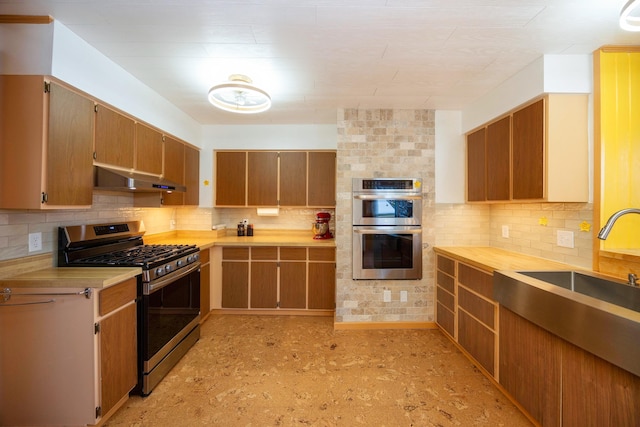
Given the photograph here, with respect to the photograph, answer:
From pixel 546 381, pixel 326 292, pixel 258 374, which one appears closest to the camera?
pixel 546 381

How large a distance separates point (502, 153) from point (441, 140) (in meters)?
0.80

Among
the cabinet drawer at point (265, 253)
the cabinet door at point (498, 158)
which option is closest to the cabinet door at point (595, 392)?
the cabinet door at point (498, 158)

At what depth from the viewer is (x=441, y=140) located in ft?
10.6

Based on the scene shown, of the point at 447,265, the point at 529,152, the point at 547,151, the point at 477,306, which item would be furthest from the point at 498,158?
the point at 477,306

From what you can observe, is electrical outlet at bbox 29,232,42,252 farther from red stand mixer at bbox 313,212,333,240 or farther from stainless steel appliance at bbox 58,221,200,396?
red stand mixer at bbox 313,212,333,240

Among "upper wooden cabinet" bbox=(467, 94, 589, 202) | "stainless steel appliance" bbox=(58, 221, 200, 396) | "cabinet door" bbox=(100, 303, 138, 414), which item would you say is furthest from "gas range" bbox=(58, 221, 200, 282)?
"upper wooden cabinet" bbox=(467, 94, 589, 202)

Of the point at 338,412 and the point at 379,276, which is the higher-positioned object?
the point at 379,276

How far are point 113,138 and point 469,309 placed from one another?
10.8ft

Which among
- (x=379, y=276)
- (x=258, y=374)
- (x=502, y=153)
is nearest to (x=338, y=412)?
(x=258, y=374)

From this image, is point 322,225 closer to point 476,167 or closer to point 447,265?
point 447,265

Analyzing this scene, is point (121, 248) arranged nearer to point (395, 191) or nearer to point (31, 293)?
point (31, 293)

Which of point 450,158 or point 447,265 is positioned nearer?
point 447,265

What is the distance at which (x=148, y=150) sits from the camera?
2666mm

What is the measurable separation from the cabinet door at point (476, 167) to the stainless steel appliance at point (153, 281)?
2998 millimetres
